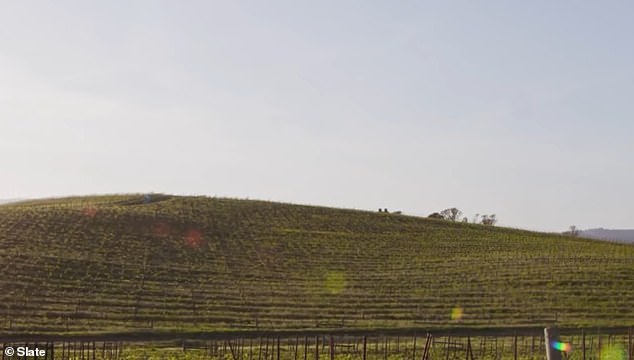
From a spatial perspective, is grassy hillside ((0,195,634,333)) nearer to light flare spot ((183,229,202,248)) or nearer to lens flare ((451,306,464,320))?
light flare spot ((183,229,202,248))

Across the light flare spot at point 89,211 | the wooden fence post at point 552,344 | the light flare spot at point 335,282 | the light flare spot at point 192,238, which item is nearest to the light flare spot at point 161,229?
the light flare spot at point 192,238

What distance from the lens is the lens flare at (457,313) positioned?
41.1 meters

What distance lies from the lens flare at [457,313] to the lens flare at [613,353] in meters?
12.6

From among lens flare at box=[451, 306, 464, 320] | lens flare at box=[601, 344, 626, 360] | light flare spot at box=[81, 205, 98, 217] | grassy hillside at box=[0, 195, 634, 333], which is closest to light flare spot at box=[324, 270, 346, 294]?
grassy hillside at box=[0, 195, 634, 333]

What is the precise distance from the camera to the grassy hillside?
3972 cm

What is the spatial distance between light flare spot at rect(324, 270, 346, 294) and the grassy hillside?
7 cm

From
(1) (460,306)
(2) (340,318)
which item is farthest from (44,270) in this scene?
(1) (460,306)

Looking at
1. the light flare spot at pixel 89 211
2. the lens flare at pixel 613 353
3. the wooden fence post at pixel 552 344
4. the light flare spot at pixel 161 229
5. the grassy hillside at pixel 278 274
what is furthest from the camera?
the light flare spot at pixel 89 211

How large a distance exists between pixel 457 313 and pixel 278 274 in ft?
47.0

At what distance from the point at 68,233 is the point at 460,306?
102 ft

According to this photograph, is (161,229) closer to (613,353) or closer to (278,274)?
(278,274)

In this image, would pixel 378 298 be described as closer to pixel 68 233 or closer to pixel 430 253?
pixel 430 253

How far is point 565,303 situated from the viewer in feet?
148

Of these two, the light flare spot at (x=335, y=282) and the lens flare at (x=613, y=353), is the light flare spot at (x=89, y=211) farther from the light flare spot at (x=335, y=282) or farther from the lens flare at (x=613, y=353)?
the lens flare at (x=613, y=353)
